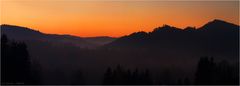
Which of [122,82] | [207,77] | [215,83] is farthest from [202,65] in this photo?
[122,82]

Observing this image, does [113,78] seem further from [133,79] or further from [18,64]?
[18,64]

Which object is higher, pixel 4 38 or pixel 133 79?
pixel 4 38

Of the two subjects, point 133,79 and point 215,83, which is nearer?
point 215,83

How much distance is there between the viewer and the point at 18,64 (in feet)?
239

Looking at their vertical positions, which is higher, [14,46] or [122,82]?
[14,46]

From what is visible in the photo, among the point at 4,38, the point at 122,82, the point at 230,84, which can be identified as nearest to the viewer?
the point at 230,84

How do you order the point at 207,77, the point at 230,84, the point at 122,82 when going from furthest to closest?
the point at 122,82, the point at 207,77, the point at 230,84

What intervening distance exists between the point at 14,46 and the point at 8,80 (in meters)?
12.1

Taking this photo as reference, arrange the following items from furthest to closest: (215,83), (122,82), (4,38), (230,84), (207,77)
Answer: (122,82)
(4,38)
(207,77)
(215,83)
(230,84)

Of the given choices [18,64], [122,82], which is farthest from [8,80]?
[122,82]

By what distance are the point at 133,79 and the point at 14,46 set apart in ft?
80.5

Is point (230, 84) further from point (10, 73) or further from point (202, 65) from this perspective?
point (10, 73)

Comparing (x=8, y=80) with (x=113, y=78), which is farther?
(x=113, y=78)

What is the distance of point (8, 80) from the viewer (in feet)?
214
